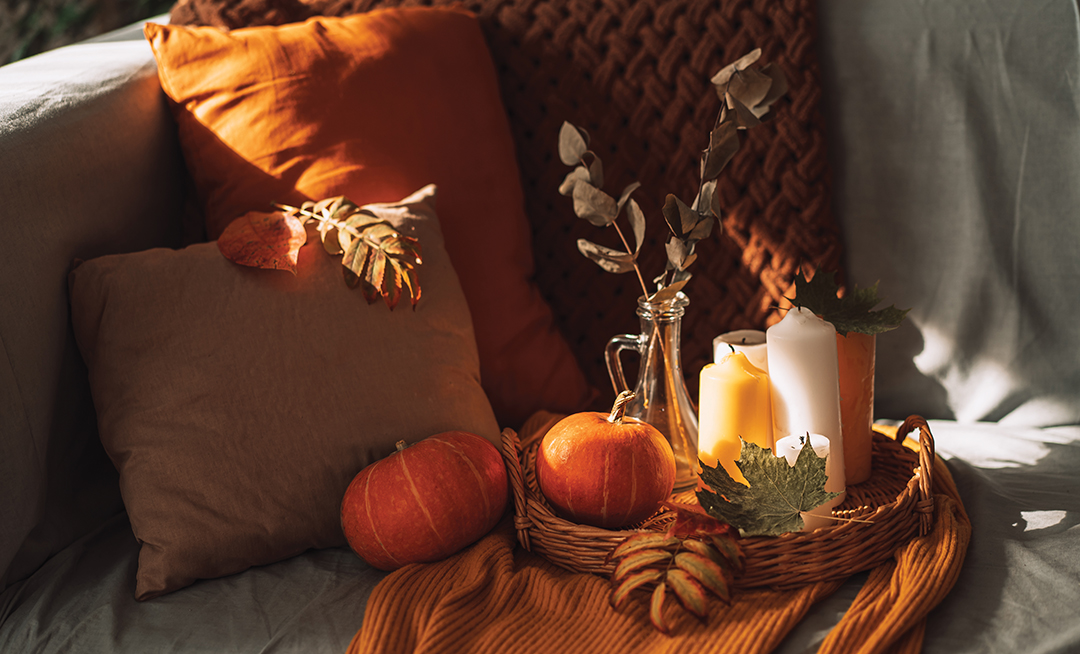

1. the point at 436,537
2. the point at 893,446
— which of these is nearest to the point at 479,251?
the point at 436,537

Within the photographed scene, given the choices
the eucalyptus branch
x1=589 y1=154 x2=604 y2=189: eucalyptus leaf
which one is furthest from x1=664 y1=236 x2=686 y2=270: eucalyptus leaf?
x1=589 y1=154 x2=604 y2=189: eucalyptus leaf

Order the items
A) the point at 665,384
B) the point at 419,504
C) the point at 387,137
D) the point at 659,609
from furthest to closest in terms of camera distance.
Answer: the point at 387,137 → the point at 665,384 → the point at 419,504 → the point at 659,609

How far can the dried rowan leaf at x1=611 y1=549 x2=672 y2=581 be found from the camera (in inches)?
24.9

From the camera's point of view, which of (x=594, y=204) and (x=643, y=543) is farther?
(x=594, y=204)

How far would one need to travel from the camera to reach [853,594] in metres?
0.68

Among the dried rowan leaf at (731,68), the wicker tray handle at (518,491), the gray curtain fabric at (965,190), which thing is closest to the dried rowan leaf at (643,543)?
the wicker tray handle at (518,491)

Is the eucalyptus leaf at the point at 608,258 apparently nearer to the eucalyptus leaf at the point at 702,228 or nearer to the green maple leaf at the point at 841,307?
the eucalyptus leaf at the point at 702,228

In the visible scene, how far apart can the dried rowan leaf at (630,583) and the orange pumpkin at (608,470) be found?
0.09 m

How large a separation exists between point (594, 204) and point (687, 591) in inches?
15.5

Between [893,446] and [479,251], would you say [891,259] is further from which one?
[479,251]

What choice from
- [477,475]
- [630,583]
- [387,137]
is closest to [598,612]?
[630,583]

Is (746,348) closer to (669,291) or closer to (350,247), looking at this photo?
(669,291)

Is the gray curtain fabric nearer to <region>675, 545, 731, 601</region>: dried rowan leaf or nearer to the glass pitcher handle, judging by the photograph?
the glass pitcher handle

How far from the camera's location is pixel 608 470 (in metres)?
0.71
